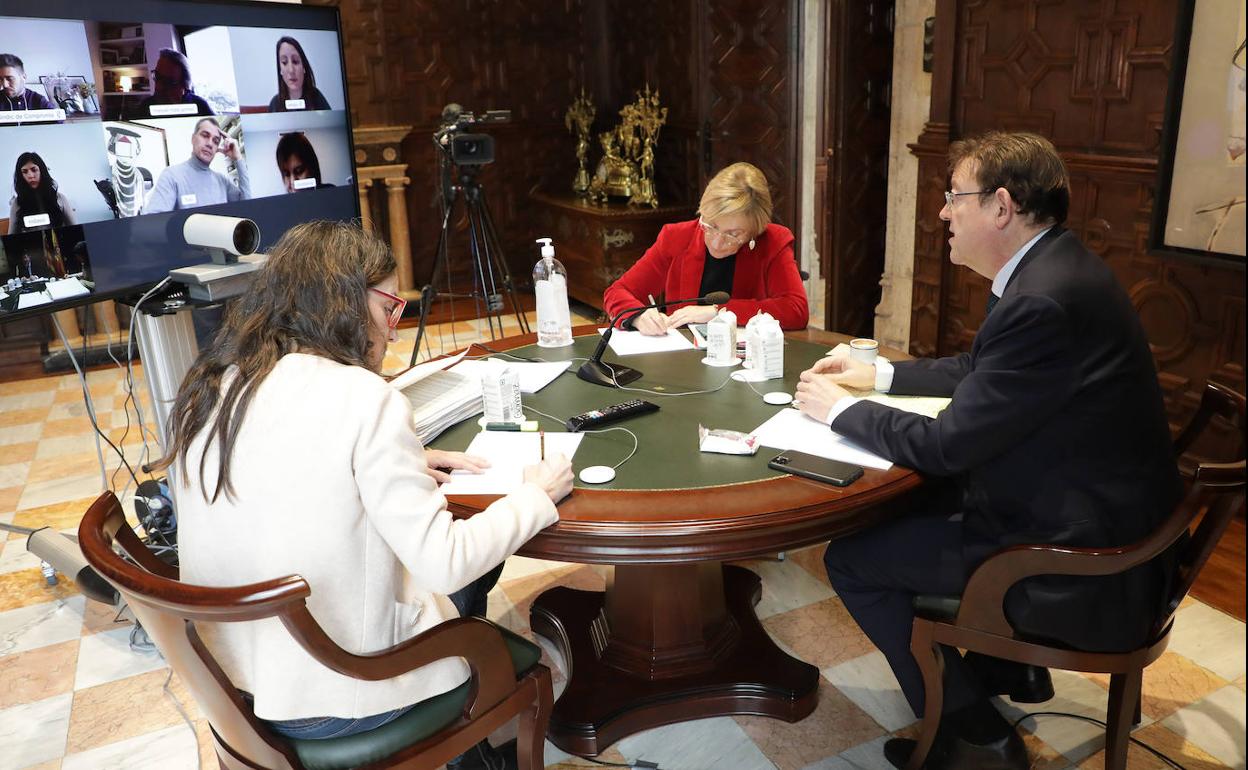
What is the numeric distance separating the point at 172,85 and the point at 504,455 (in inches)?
68.5

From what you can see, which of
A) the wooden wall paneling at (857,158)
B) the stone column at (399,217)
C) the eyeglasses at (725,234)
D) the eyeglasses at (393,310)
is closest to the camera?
the eyeglasses at (393,310)

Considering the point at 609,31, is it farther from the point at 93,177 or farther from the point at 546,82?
the point at 93,177

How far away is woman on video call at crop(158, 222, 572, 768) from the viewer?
1302 millimetres

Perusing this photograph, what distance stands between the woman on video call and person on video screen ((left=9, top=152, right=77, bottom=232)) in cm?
134

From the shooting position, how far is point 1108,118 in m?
3.38

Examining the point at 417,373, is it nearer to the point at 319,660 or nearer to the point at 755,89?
the point at 319,660

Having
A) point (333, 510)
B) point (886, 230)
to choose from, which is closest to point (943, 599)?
point (333, 510)

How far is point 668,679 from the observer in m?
2.20

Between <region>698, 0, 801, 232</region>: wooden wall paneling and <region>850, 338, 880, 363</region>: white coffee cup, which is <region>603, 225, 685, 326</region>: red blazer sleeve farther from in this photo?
<region>698, 0, 801, 232</region>: wooden wall paneling

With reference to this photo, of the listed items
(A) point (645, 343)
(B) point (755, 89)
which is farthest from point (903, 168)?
(A) point (645, 343)

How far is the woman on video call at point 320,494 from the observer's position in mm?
1302

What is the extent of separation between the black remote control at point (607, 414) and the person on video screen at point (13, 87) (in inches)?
65.4

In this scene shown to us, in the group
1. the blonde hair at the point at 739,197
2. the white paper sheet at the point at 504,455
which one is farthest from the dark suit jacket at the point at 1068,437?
the blonde hair at the point at 739,197

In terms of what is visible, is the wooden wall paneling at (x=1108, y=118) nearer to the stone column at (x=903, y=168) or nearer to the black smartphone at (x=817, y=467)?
the stone column at (x=903, y=168)
